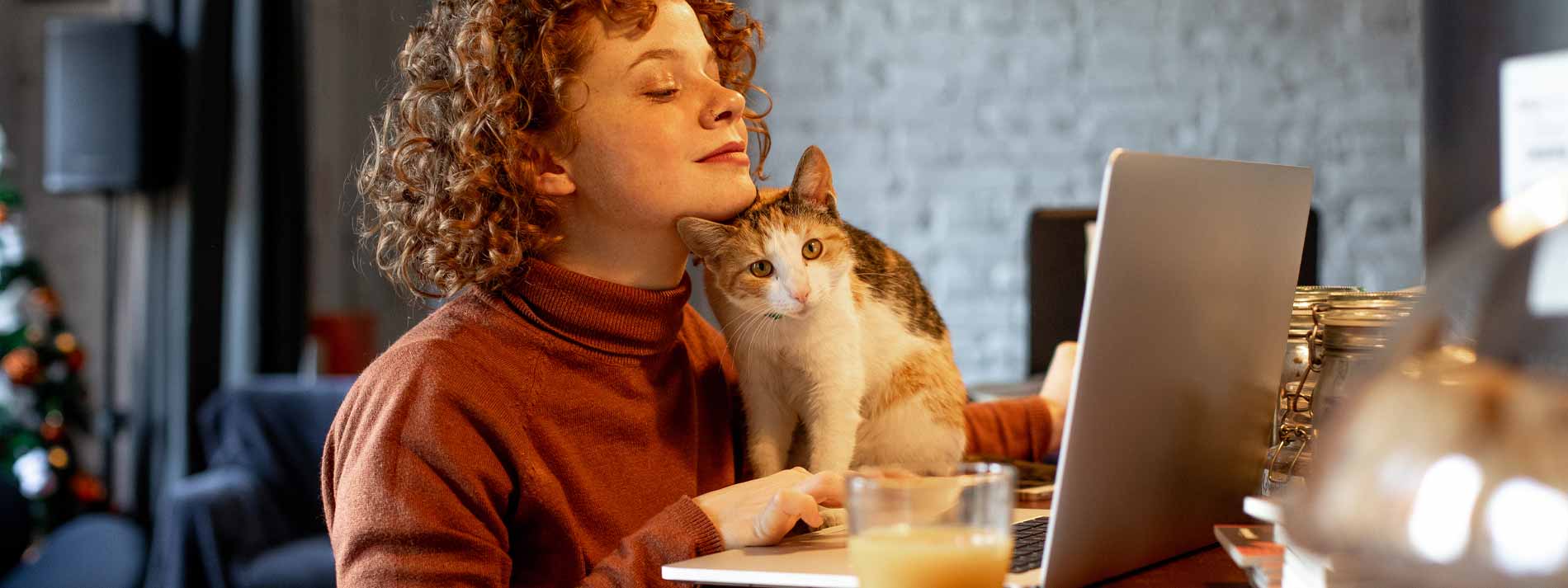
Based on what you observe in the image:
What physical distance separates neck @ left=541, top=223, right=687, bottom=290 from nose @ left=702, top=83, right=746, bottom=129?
122 mm

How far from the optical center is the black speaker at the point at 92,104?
13.1 feet

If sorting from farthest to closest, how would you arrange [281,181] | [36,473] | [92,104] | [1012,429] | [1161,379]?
[281,181], [92,104], [36,473], [1012,429], [1161,379]

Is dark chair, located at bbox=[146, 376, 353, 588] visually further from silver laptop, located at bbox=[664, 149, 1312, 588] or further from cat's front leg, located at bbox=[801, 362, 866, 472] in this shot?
silver laptop, located at bbox=[664, 149, 1312, 588]

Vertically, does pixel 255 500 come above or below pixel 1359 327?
below

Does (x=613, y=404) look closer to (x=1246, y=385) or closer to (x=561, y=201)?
(x=561, y=201)

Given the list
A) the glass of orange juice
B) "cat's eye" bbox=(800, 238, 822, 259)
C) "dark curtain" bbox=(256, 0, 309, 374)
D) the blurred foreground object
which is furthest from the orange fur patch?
"dark curtain" bbox=(256, 0, 309, 374)

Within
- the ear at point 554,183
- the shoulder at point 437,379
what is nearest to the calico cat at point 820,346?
the ear at point 554,183

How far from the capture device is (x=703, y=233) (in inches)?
48.5

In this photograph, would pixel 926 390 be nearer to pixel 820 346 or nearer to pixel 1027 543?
pixel 820 346

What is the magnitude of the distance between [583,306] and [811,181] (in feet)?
0.91

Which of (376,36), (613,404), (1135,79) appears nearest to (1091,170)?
(1135,79)

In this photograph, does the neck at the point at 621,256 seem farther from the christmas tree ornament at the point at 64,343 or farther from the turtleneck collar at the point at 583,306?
the christmas tree ornament at the point at 64,343

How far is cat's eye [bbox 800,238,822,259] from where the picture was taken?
1260 mm

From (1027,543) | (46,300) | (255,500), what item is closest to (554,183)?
(1027,543)
